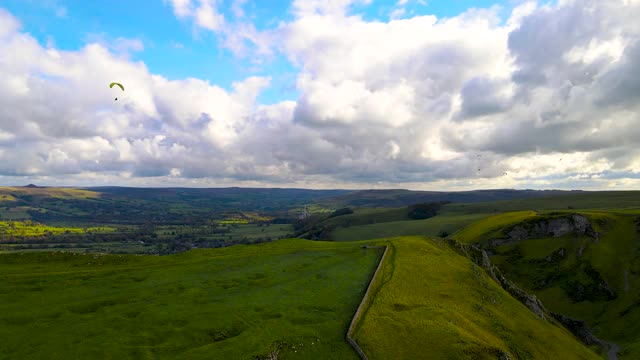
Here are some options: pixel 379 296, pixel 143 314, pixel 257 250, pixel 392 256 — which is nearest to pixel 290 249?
pixel 257 250

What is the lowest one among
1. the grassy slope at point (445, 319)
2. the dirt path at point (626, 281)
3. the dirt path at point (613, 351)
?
the dirt path at point (613, 351)

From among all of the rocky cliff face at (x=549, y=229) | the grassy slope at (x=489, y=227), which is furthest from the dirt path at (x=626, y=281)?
the grassy slope at (x=489, y=227)

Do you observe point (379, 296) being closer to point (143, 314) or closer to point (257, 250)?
point (143, 314)

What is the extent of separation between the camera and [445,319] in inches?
2101

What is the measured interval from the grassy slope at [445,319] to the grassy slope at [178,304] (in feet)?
12.0

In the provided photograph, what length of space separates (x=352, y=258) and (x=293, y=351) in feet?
142

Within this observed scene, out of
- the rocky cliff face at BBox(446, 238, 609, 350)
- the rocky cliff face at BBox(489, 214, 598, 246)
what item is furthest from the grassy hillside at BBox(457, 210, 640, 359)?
the rocky cliff face at BBox(446, 238, 609, 350)

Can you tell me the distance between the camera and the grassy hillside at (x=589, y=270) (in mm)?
116500

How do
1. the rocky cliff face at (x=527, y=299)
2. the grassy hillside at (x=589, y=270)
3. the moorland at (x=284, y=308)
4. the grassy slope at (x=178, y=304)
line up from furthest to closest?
the grassy hillside at (x=589, y=270), the rocky cliff face at (x=527, y=299), the moorland at (x=284, y=308), the grassy slope at (x=178, y=304)

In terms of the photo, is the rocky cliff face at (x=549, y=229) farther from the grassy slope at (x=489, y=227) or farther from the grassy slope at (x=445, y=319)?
the grassy slope at (x=445, y=319)

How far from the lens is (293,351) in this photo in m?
43.1

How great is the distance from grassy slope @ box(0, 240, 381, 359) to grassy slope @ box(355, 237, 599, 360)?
144 inches

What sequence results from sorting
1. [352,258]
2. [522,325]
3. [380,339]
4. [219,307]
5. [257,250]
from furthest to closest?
[257,250]
[352,258]
[522,325]
[219,307]
[380,339]

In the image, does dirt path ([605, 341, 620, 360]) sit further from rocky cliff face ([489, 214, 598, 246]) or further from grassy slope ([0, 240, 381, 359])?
rocky cliff face ([489, 214, 598, 246])
